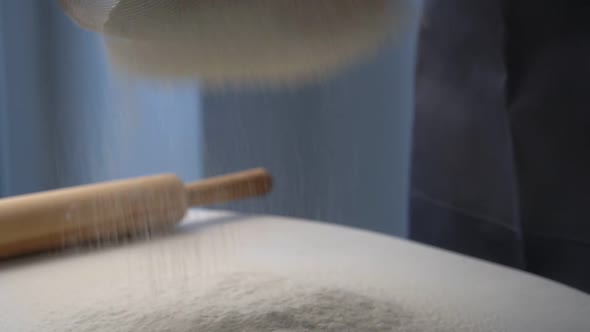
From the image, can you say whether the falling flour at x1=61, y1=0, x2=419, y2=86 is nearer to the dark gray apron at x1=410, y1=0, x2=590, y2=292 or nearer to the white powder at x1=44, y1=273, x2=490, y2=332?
the white powder at x1=44, y1=273, x2=490, y2=332

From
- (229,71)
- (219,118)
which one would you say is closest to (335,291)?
(229,71)

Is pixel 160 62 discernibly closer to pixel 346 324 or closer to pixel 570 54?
pixel 346 324

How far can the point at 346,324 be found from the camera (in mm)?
433

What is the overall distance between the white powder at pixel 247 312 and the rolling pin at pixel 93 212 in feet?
0.53

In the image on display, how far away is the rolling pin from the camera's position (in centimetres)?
63

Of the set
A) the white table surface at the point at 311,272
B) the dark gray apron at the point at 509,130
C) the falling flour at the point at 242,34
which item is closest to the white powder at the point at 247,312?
the white table surface at the point at 311,272

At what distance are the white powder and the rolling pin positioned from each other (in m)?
0.16

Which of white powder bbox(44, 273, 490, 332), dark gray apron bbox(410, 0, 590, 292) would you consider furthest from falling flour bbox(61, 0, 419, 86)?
dark gray apron bbox(410, 0, 590, 292)

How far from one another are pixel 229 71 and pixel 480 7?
37 centimetres

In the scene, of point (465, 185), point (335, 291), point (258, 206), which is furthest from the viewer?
point (258, 206)

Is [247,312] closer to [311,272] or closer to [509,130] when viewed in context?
[311,272]

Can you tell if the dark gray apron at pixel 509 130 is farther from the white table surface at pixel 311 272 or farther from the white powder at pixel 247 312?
the white powder at pixel 247 312

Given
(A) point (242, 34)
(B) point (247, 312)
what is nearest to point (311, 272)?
(B) point (247, 312)

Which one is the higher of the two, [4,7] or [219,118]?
[4,7]
